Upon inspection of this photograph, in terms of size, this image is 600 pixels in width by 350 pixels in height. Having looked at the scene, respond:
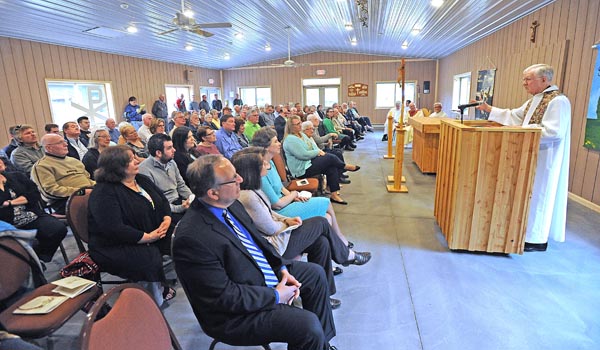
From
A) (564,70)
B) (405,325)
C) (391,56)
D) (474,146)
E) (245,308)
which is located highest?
(391,56)

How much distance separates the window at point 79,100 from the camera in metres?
7.88

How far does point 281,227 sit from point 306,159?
198 centimetres

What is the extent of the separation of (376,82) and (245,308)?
14123 millimetres

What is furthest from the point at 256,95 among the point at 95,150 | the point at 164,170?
the point at 164,170

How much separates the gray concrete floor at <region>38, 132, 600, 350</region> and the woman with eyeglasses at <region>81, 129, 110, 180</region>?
827 mm

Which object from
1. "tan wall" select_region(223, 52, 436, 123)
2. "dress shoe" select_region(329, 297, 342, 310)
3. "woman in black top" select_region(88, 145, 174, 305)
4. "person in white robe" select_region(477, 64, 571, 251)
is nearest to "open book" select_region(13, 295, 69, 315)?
"woman in black top" select_region(88, 145, 174, 305)

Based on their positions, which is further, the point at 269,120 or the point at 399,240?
the point at 269,120

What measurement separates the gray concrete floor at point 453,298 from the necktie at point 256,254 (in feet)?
1.82

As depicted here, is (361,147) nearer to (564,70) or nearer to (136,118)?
(564,70)

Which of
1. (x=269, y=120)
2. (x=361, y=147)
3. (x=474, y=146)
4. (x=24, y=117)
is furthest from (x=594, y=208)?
(x=24, y=117)

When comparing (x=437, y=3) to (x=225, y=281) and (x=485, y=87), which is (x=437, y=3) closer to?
(x=485, y=87)

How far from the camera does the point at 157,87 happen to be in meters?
11.1

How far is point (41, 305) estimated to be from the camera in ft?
4.93

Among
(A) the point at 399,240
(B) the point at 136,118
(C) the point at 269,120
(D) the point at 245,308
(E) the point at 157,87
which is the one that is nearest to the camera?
(D) the point at 245,308
